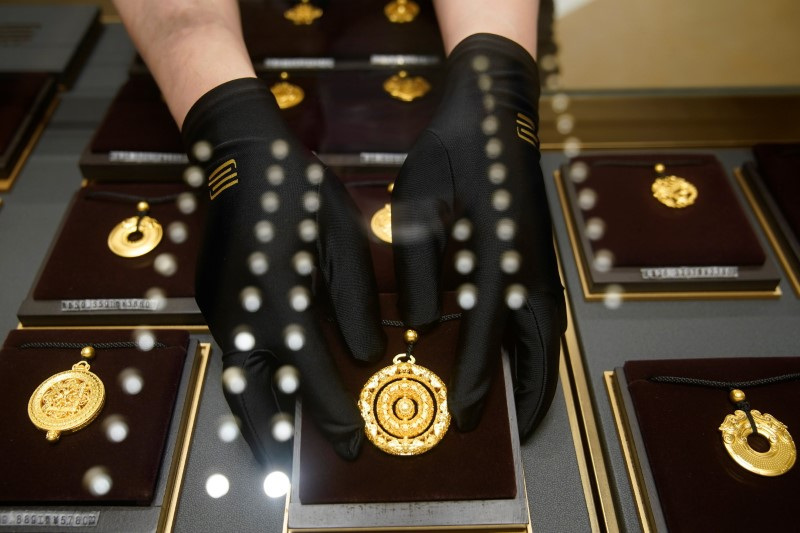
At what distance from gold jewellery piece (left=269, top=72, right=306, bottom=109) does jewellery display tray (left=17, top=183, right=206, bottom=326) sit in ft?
0.92

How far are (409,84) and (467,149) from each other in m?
0.35

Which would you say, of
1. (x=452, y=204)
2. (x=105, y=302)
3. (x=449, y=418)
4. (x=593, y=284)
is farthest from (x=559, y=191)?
(x=105, y=302)

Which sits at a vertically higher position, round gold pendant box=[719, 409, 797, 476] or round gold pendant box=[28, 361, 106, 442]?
round gold pendant box=[28, 361, 106, 442]

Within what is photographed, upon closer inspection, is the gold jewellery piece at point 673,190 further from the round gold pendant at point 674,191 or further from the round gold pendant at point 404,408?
the round gold pendant at point 404,408

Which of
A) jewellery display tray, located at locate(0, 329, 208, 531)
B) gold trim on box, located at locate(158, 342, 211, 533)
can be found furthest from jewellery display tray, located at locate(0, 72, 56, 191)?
gold trim on box, located at locate(158, 342, 211, 533)

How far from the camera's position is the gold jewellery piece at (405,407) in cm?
66

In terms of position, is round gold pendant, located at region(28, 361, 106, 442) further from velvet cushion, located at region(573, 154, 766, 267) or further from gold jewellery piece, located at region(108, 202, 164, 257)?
velvet cushion, located at region(573, 154, 766, 267)

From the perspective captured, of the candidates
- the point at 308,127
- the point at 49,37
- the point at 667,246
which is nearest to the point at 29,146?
the point at 49,37

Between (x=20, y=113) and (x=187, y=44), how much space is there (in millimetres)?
408

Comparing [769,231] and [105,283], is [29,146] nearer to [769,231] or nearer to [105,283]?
[105,283]

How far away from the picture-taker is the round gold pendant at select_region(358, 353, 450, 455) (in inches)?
25.8

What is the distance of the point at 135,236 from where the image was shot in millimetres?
889

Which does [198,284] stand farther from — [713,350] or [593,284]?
[713,350]

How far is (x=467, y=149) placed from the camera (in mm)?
805
